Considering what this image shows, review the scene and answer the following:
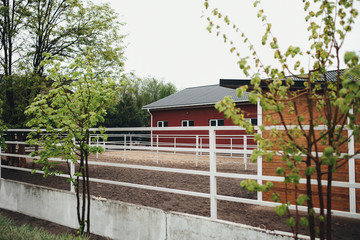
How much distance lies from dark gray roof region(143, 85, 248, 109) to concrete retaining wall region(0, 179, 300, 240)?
45.6 feet

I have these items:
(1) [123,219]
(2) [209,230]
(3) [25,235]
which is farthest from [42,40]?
(2) [209,230]

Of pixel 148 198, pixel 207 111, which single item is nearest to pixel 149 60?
pixel 207 111

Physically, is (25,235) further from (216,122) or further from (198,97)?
(198,97)

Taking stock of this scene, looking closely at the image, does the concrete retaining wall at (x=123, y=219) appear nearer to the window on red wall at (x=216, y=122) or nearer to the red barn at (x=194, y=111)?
the red barn at (x=194, y=111)

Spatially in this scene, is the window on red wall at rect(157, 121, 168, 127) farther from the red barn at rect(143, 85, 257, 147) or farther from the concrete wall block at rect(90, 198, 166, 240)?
the concrete wall block at rect(90, 198, 166, 240)

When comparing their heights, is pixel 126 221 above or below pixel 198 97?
below

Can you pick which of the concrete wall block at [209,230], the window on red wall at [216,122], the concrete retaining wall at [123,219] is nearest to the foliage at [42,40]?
the concrete retaining wall at [123,219]

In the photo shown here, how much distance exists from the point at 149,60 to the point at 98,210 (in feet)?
192

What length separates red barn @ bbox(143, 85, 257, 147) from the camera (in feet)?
61.0

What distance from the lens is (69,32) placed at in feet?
34.5

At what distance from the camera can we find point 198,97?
829 inches

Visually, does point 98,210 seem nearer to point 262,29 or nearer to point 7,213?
point 7,213

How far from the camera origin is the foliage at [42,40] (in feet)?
31.2

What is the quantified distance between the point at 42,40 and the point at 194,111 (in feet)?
38.6
